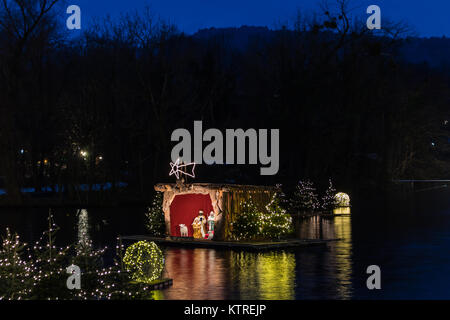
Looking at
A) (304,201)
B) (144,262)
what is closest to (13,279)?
(144,262)

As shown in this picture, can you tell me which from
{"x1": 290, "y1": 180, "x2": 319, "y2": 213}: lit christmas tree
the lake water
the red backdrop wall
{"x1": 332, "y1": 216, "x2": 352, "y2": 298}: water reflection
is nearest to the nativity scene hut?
the red backdrop wall

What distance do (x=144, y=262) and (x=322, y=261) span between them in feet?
21.3

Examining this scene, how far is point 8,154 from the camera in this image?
53156 mm

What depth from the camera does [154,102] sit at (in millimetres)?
56906

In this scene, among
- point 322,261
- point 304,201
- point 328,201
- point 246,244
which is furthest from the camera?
point 328,201

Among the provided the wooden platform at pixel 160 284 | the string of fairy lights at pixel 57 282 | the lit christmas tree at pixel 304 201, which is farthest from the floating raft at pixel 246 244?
the lit christmas tree at pixel 304 201

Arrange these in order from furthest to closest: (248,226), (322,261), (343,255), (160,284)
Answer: (248,226) → (343,255) → (322,261) → (160,284)

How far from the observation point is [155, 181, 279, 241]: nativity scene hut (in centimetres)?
2669

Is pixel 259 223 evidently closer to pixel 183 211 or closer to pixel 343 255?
pixel 183 211

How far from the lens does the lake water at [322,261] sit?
16281 millimetres

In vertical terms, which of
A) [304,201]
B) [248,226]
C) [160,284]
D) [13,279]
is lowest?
[160,284]

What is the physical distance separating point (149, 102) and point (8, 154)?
37.6 feet

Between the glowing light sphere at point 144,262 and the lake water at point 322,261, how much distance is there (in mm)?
618
